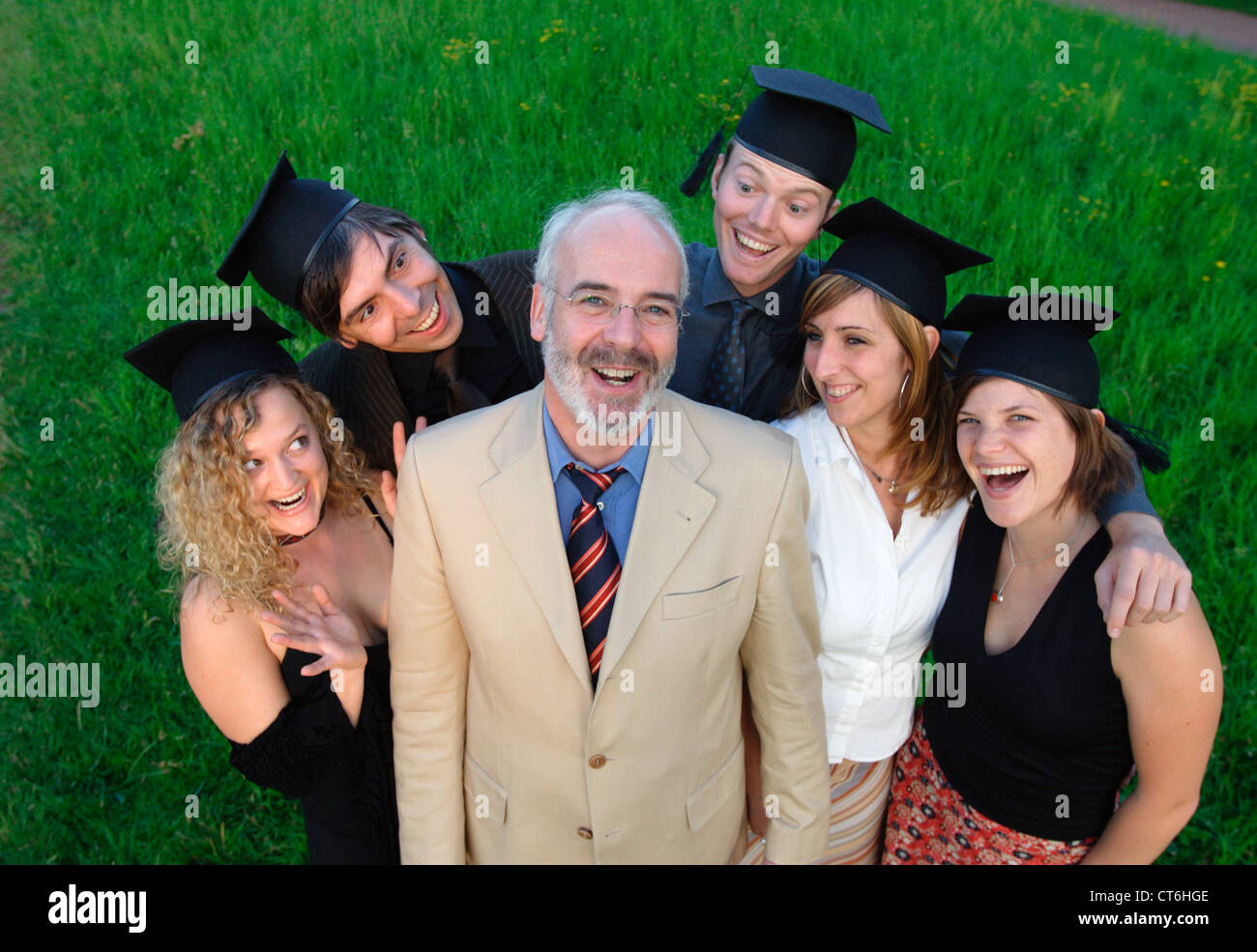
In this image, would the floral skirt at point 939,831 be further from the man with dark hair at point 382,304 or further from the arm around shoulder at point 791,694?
the man with dark hair at point 382,304

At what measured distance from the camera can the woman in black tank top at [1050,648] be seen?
2.44 m

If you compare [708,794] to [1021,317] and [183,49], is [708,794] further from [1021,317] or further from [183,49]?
[183,49]

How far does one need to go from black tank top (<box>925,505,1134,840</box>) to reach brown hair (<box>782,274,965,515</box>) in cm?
21

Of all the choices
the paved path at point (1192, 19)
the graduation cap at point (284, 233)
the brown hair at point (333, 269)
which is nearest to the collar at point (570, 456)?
the brown hair at point (333, 269)

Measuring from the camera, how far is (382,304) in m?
3.06

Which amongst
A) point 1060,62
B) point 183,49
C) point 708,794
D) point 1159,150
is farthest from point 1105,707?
point 183,49

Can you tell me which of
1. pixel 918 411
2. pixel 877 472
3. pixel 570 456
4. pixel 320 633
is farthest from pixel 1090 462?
pixel 320 633

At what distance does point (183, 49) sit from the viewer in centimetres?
838

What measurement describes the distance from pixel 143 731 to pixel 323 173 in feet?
14.4

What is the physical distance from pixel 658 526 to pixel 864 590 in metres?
0.85

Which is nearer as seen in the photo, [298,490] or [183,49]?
[298,490]

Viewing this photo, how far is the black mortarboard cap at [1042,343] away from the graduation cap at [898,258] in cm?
14
